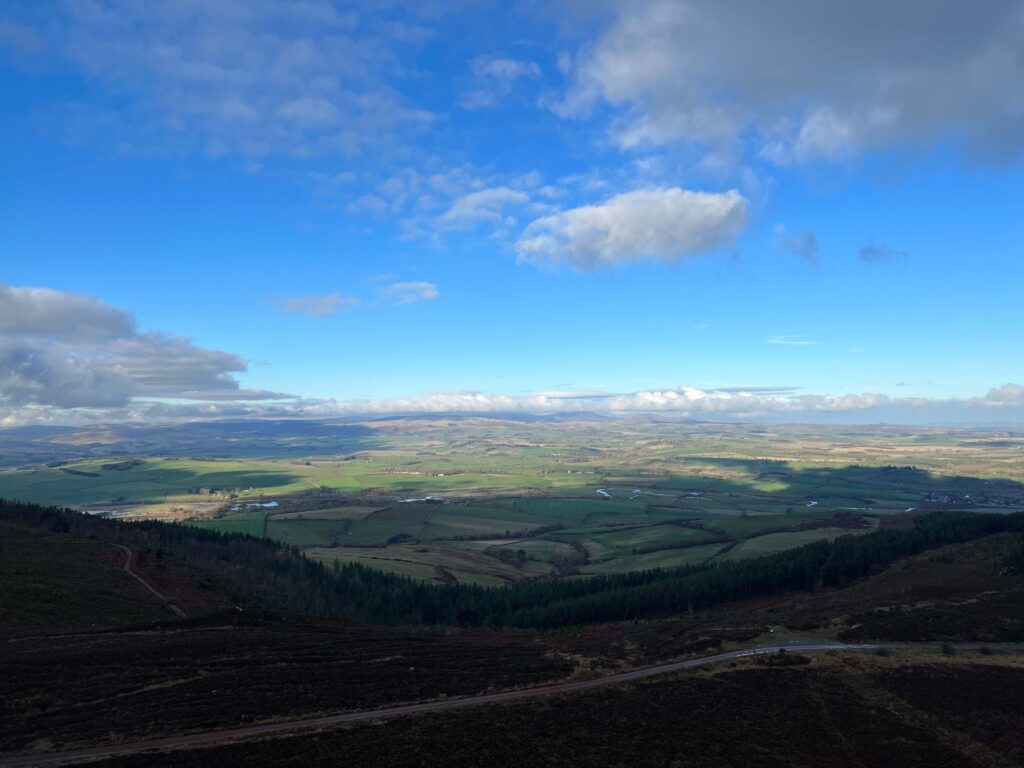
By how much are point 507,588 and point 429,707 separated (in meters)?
70.4

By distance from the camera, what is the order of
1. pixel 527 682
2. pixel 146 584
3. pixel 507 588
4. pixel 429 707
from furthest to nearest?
pixel 507 588
pixel 146 584
pixel 527 682
pixel 429 707

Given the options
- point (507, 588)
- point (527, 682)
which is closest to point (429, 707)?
point (527, 682)

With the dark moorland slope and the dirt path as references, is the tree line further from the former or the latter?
the dark moorland slope

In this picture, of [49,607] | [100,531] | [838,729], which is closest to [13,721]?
[49,607]

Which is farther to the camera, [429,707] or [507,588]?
[507,588]

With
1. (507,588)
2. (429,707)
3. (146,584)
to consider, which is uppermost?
(429,707)

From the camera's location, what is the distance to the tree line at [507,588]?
8288 centimetres

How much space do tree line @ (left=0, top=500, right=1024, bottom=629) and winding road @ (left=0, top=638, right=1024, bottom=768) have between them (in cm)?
3677

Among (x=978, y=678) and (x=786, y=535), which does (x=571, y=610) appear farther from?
(x=786, y=535)

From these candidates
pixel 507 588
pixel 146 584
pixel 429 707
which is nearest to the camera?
pixel 429 707

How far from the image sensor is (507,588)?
101312mm

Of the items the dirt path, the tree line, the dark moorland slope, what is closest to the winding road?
the dark moorland slope

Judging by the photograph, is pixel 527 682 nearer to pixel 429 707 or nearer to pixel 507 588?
pixel 429 707

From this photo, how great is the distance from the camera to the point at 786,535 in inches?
5266
